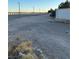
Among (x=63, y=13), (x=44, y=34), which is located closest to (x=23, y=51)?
(x=44, y=34)

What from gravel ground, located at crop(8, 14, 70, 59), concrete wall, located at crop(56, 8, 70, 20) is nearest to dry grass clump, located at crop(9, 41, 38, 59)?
gravel ground, located at crop(8, 14, 70, 59)

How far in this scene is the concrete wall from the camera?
2.03 m

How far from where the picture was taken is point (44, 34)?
2018 mm

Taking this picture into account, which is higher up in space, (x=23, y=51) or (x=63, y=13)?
(x=63, y=13)

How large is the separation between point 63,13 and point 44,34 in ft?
0.85

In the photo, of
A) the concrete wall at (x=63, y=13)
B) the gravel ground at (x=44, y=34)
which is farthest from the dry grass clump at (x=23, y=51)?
the concrete wall at (x=63, y=13)

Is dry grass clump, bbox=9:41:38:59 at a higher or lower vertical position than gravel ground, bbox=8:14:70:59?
lower

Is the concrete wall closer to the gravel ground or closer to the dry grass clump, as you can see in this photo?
the gravel ground

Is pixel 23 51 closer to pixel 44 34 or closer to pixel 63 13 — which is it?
pixel 44 34

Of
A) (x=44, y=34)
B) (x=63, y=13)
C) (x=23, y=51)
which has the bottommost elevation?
(x=23, y=51)

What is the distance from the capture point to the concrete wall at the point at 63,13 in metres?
2.03

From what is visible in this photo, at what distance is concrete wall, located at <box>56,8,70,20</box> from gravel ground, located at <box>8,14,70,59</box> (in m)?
0.08

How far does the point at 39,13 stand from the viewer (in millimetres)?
2092
